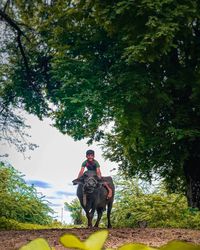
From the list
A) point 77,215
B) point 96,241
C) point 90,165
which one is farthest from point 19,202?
point 96,241

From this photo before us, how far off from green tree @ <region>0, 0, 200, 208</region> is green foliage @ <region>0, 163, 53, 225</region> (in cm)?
251

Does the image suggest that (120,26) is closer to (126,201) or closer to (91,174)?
(91,174)

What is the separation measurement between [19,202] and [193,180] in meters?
5.93

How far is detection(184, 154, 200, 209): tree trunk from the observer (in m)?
13.5

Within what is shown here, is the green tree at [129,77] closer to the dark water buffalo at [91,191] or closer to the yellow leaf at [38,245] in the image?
the dark water buffalo at [91,191]

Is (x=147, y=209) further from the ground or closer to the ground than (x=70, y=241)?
further from the ground

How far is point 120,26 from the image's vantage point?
1076 centimetres

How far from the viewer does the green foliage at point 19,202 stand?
1412 cm

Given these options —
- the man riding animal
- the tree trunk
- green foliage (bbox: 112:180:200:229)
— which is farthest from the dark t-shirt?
the tree trunk

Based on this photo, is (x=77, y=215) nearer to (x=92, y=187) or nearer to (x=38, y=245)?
(x=92, y=187)

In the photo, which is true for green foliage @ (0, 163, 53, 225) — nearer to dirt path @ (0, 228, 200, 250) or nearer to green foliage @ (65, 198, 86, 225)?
green foliage @ (65, 198, 86, 225)

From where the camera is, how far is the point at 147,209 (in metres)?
14.0

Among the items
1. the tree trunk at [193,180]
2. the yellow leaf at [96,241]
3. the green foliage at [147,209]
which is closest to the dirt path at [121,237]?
the green foliage at [147,209]

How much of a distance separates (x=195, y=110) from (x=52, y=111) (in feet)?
20.3
